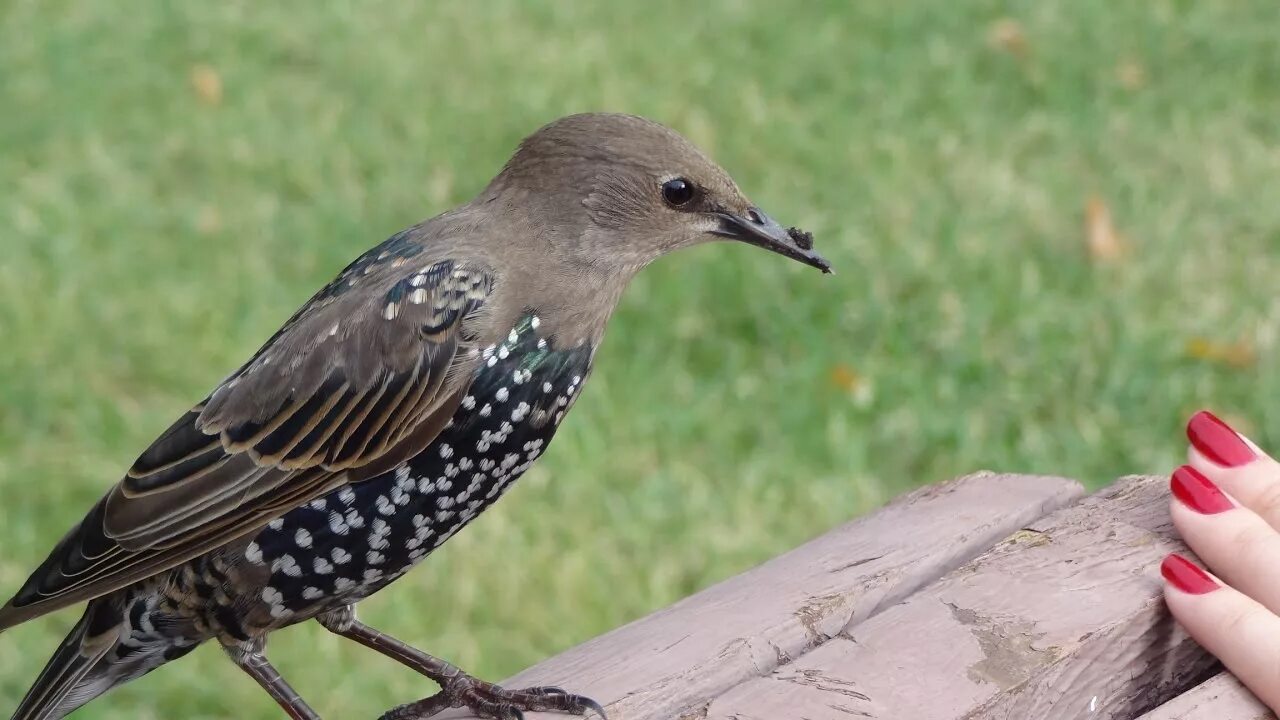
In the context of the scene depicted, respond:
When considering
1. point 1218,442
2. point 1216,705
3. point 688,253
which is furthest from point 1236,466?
point 688,253

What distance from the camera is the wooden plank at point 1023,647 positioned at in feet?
7.32

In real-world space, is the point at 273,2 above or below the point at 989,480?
above

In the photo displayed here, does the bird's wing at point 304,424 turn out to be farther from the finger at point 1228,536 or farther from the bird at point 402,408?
the finger at point 1228,536

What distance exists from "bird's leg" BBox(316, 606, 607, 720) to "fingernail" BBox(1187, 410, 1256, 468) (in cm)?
108

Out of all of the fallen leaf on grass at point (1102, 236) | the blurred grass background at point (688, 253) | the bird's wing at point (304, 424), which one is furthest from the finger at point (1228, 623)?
the fallen leaf on grass at point (1102, 236)

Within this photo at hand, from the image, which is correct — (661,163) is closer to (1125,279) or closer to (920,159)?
(1125,279)

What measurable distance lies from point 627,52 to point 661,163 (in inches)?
195

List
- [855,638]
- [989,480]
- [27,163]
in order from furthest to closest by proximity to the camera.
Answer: [27,163]
[989,480]
[855,638]

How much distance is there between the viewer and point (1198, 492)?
2.50m

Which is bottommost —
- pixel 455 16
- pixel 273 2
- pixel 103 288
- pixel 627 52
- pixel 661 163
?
pixel 661 163

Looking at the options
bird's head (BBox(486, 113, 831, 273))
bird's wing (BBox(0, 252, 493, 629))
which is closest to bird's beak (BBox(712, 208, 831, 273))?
bird's head (BBox(486, 113, 831, 273))

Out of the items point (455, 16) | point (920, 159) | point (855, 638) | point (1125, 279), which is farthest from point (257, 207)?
point (855, 638)

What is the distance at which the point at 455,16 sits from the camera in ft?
Answer: 25.2

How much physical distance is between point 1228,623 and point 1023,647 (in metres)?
0.31
